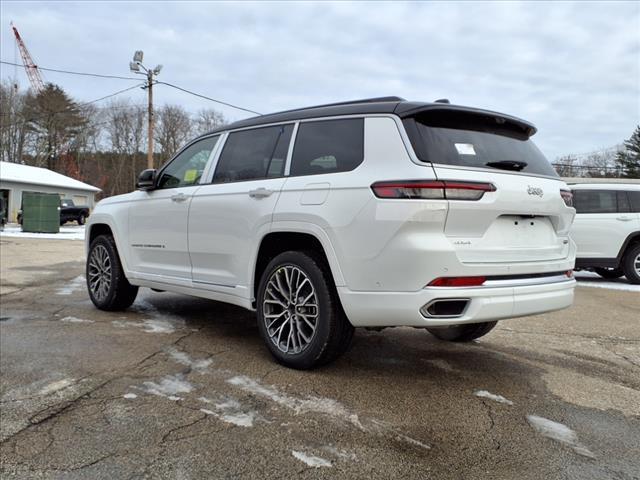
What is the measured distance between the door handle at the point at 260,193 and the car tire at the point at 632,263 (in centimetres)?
844

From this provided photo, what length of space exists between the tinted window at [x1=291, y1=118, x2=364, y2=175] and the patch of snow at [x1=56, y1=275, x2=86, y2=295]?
484cm

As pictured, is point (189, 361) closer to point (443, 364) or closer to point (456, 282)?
point (443, 364)

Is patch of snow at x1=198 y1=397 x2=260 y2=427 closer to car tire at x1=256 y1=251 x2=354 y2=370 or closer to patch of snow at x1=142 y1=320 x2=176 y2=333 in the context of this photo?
car tire at x1=256 y1=251 x2=354 y2=370

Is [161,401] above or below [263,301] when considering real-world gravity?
below

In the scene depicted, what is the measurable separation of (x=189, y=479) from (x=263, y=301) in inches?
68.9

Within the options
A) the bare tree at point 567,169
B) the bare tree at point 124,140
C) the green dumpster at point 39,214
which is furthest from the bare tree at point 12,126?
the bare tree at point 567,169

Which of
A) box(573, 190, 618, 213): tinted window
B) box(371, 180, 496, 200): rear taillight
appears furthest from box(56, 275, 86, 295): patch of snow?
box(573, 190, 618, 213): tinted window

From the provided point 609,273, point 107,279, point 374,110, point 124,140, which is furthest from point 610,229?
point 124,140

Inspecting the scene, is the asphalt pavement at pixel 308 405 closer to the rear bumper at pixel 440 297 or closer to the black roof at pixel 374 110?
the rear bumper at pixel 440 297

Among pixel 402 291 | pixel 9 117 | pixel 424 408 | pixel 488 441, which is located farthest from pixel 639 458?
pixel 9 117

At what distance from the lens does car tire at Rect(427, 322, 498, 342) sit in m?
4.38

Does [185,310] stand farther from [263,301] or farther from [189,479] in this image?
[189,479]

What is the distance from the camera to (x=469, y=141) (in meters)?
3.39

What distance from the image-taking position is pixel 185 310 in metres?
5.98
